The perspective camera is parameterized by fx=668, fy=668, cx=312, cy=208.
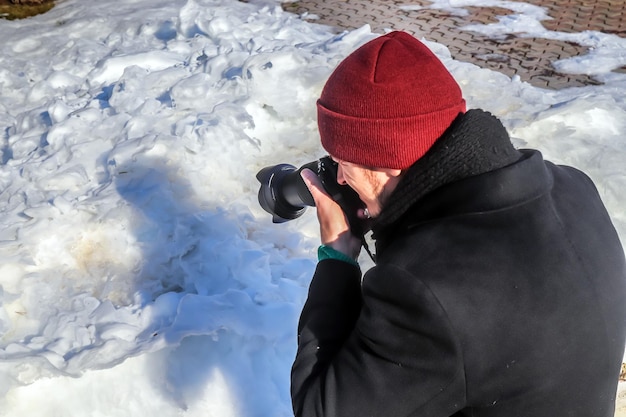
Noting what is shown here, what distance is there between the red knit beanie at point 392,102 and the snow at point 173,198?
116 centimetres

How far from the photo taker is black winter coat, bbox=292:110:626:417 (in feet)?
3.48

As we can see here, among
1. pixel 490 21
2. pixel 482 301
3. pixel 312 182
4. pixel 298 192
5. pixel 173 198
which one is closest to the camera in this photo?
pixel 482 301

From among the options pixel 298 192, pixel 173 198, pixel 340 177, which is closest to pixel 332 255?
pixel 340 177

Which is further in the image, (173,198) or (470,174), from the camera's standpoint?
(173,198)

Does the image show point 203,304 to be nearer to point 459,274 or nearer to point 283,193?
point 283,193

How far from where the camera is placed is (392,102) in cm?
113

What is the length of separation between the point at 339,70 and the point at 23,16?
486cm

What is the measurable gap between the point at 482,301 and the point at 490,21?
4.36 m

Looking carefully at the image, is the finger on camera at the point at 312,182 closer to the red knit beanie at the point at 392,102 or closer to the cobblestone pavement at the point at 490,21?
the red knit beanie at the point at 392,102

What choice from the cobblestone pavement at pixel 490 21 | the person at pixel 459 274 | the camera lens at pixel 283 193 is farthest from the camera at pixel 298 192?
the cobblestone pavement at pixel 490 21

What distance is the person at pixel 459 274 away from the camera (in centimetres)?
107

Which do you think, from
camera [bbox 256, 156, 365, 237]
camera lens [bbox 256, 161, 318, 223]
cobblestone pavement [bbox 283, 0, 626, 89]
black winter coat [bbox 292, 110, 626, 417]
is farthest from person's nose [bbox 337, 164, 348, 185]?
cobblestone pavement [bbox 283, 0, 626, 89]

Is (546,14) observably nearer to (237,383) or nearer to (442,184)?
(237,383)

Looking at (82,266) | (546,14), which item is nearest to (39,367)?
(82,266)
